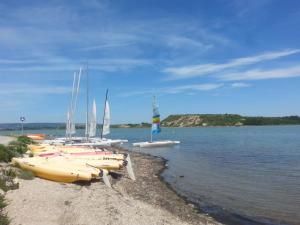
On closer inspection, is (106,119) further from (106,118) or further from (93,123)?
(93,123)

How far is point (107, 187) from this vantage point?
19.9 m

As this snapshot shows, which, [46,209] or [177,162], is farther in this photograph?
[177,162]

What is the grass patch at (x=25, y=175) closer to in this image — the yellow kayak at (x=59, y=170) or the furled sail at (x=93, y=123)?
the yellow kayak at (x=59, y=170)

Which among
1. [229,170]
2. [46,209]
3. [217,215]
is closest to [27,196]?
[46,209]

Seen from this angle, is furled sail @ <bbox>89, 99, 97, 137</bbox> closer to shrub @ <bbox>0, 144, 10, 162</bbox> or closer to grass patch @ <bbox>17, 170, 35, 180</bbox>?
shrub @ <bbox>0, 144, 10, 162</bbox>

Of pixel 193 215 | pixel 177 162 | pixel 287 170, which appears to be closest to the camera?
pixel 193 215

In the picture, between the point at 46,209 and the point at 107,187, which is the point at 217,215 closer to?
the point at 107,187

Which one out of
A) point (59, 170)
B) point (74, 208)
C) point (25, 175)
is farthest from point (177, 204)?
point (25, 175)

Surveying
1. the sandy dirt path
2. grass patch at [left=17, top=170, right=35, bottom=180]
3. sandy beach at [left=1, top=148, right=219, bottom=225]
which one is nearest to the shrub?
grass patch at [left=17, top=170, right=35, bottom=180]

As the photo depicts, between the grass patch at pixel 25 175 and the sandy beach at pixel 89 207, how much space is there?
331mm

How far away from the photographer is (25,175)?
19500mm

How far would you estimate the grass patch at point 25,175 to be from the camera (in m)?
19.3

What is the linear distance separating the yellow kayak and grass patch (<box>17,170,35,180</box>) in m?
0.76

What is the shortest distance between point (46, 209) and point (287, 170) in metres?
25.2
